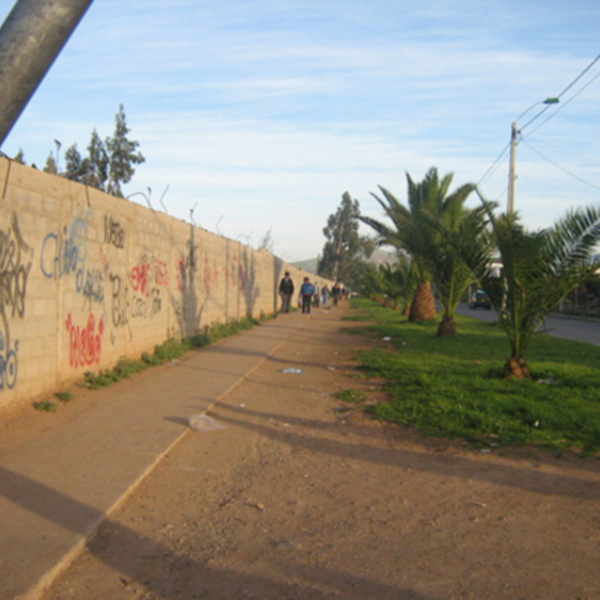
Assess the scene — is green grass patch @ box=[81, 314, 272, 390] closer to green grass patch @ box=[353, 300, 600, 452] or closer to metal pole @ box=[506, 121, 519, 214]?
green grass patch @ box=[353, 300, 600, 452]

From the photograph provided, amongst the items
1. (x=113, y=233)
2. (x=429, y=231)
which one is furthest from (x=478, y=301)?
(x=113, y=233)

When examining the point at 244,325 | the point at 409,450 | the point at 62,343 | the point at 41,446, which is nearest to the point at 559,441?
the point at 409,450

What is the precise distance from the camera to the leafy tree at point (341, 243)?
324 ft

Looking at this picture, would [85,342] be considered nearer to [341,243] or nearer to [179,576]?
[179,576]

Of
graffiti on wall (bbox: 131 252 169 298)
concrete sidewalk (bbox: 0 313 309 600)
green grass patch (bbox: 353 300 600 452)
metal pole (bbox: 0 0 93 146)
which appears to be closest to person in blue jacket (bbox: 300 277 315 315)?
green grass patch (bbox: 353 300 600 452)

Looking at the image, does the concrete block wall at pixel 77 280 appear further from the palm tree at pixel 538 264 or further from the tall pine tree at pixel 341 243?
the tall pine tree at pixel 341 243

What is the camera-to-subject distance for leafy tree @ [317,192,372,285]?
98688 mm

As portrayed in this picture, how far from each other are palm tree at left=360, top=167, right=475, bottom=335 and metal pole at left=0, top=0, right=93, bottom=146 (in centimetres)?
1092

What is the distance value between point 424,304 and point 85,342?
18986 mm

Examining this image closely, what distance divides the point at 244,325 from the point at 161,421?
552 inches

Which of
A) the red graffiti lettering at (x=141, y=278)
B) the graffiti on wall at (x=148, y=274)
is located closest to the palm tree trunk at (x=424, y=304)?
the graffiti on wall at (x=148, y=274)

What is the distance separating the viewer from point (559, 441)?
7004mm

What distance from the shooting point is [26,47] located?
2.26 meters

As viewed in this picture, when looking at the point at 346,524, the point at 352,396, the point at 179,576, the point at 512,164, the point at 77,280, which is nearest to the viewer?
the point at 179,576
